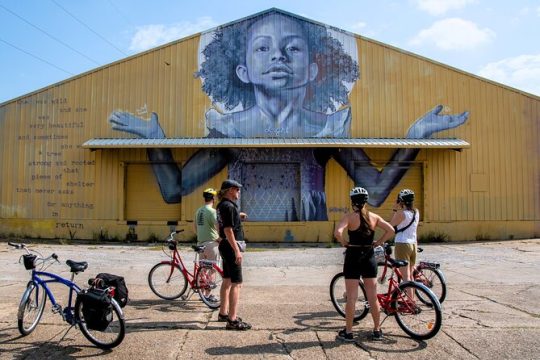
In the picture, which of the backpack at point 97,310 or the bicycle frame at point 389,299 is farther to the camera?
the bicycle frame at point 389,299

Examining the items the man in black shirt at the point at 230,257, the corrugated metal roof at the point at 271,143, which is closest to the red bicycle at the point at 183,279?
the man in black shirt at the point at 230,257

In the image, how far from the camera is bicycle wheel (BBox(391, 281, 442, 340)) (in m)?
5.43

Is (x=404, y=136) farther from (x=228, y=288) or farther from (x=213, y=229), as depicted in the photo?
(x=228, y=288)

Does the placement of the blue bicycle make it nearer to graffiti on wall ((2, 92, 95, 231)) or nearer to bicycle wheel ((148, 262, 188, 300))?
bicycle wheel ((148, 262, 188, 300))

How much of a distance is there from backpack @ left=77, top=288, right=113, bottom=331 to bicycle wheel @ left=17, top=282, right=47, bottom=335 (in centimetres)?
88

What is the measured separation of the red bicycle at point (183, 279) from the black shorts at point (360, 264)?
2.34 m

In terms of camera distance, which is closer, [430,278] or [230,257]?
[230,257]

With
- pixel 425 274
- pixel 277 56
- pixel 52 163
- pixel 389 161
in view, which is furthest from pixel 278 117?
pixel 425 274

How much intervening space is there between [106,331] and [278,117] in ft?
39.7

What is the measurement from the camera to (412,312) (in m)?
5.70

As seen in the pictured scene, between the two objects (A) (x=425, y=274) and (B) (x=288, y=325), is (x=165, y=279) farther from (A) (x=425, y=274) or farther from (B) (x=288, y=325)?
(A) (x=425, y=274)

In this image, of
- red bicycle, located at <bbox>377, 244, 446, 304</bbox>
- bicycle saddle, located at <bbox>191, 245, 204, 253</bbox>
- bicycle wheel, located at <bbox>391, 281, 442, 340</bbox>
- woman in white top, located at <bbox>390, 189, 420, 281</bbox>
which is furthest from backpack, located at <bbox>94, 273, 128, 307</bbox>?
woman in white top, located at <bbox>390, 189, 420, 281</bbox>

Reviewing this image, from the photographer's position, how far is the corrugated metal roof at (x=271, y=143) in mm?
15477

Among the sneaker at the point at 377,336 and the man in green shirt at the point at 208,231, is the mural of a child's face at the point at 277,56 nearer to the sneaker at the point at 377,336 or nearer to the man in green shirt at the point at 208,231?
the man in green shirt at the point at 208,231
